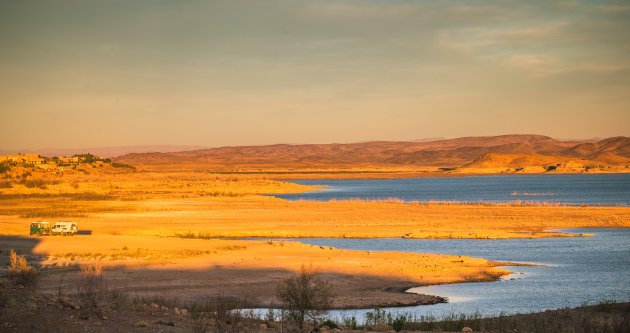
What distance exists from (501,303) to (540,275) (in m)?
7.60

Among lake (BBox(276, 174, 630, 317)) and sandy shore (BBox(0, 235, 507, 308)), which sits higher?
sandy shore (BBox(0, 235, 507, 308))

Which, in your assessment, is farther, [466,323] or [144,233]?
[144,233]

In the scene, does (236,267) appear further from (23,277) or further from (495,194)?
(495,194)

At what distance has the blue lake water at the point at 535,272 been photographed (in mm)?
27016

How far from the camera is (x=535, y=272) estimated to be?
3506cm

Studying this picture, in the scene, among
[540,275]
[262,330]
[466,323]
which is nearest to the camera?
[262,330]

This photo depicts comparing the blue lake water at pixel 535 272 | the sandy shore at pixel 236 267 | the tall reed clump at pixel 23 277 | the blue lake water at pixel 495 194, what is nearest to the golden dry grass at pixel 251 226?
the sandy shore at pixel 236 267

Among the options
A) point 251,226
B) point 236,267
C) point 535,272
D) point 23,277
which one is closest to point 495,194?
point 251,226

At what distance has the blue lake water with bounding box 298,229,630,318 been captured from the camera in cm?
2702

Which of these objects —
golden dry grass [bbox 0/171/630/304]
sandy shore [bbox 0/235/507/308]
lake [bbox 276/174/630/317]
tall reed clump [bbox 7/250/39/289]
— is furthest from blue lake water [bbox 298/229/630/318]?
tall reed clump [bbox 7/250/39/289]

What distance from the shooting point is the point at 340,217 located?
2549 inches

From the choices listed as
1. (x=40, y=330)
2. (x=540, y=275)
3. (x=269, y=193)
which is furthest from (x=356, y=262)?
(x=269, y=193)

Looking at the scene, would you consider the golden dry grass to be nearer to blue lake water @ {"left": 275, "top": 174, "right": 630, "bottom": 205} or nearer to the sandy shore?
the sandy shore

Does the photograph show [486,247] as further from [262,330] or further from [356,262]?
[262,330]
